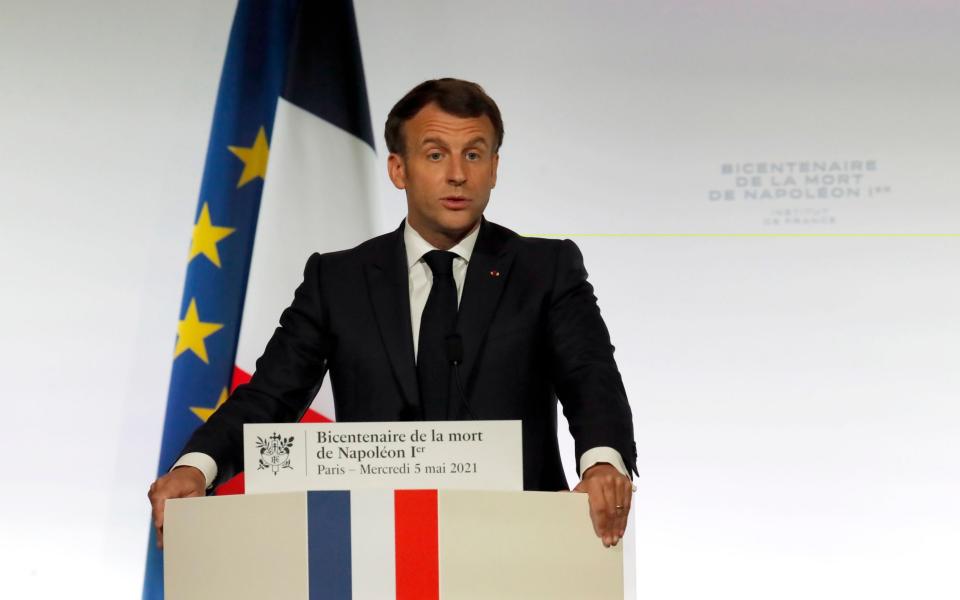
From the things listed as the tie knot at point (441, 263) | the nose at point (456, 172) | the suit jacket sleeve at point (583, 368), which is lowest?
the suit jacket sleeve at point (583, 368)

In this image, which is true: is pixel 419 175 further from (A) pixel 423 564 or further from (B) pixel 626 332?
(B) pixel 626 332

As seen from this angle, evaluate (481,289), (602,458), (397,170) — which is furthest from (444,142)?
(602,458)

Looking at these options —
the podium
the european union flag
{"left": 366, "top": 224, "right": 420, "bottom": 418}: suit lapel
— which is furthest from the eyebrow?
the european union flag

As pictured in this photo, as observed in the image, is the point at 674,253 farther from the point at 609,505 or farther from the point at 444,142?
the point at 609,505

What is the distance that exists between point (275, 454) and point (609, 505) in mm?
488

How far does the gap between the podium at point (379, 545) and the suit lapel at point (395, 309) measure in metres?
0.48

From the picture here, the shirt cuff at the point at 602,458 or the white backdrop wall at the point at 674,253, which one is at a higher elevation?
the white backdrop wall at the point at 674,253

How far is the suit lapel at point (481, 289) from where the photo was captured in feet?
6.25

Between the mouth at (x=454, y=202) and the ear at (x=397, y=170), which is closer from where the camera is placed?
the mouth at (x=454, y=202)

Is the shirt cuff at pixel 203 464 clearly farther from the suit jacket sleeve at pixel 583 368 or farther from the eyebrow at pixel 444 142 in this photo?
the eyebrow at pixel 444 142

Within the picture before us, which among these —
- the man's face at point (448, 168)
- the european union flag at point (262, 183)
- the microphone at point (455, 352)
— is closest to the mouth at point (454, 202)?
the man's face at point (448, 168)

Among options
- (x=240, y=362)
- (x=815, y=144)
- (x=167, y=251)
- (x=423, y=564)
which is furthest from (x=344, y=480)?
(x=815, y=144)

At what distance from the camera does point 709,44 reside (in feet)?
12.0

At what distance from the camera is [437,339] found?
6.41 feet
